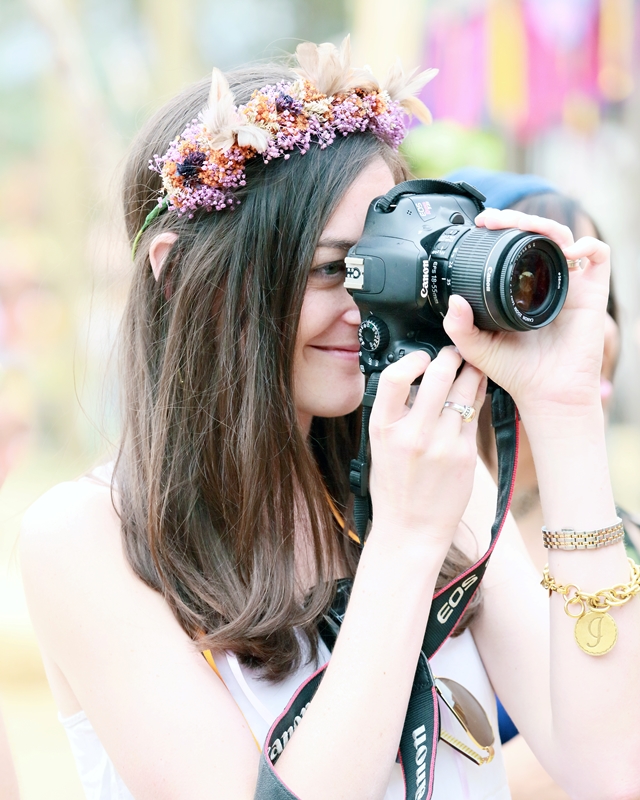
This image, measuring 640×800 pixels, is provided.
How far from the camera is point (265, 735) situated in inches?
41.2

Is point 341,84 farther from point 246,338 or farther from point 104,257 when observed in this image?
point 104,257

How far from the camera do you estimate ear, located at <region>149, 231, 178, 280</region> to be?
1183 millimetres

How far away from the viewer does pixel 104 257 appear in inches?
58.0

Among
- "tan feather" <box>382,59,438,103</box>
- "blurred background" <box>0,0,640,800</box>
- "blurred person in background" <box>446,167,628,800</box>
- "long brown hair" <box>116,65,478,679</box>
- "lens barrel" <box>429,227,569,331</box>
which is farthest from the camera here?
"blurred background" <box>0,0,640,800</box>

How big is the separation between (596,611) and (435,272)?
458 mm

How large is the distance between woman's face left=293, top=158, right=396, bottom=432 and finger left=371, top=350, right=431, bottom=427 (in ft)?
0.51

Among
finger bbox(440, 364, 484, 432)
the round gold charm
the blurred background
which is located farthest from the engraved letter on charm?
the blurred background

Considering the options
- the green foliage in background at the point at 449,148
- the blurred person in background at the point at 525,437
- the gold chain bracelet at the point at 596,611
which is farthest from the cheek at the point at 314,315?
the green foliage in background at the point at 449,148

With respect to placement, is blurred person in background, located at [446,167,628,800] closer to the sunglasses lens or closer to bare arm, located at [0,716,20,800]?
the sunglasses lens

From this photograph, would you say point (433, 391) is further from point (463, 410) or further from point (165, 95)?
point (165, 95)

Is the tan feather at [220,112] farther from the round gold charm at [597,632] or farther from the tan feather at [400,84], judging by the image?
the round gold charm at [597,632]

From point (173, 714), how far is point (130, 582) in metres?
0.17

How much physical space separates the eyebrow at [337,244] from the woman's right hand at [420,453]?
193 millimetres

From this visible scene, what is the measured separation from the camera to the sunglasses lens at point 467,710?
1.12m
